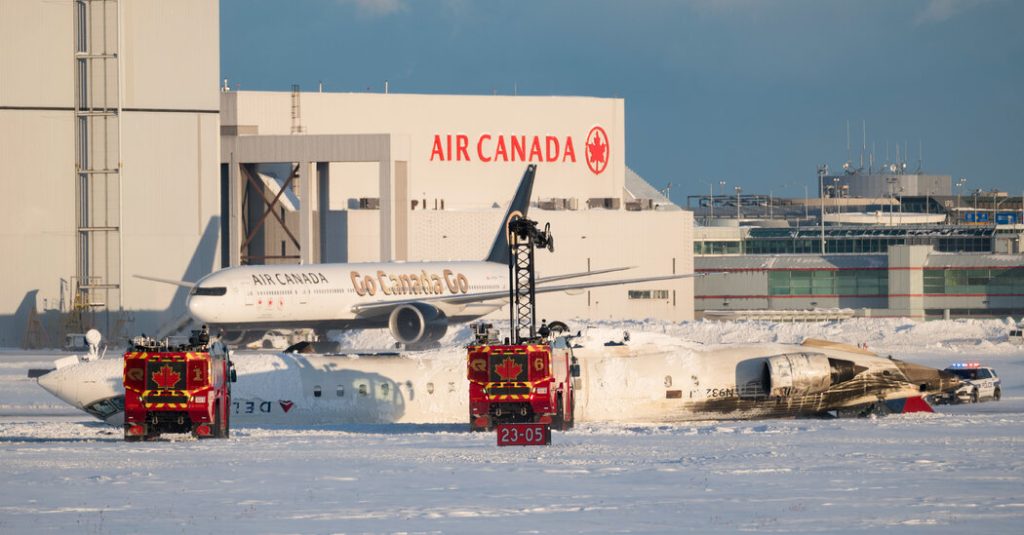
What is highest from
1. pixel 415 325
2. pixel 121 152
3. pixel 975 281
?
pixel 121 152

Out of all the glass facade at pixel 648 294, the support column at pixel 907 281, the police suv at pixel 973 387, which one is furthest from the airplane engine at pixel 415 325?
the support column at pixel 907 281

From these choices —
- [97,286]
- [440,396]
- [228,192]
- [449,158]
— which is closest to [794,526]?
[440,396]

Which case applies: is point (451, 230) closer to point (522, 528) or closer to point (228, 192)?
point (228, 192)

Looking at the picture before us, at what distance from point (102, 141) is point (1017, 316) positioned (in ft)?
229

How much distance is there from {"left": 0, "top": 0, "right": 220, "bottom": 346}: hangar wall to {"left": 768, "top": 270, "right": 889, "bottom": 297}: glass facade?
5659 centimetres

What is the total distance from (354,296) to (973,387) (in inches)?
1417

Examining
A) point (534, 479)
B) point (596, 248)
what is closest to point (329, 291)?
point (596, 248)

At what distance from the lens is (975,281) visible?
11556 centimetres

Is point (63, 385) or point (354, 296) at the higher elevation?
point (354, 296)

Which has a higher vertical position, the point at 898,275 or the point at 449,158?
the point at 449,158

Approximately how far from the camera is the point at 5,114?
78.9 metres

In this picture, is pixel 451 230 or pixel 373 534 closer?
pixel 373 534

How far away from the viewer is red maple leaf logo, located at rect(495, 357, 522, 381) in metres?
36.1

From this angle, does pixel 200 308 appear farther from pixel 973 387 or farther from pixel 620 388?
pixel 973 387
